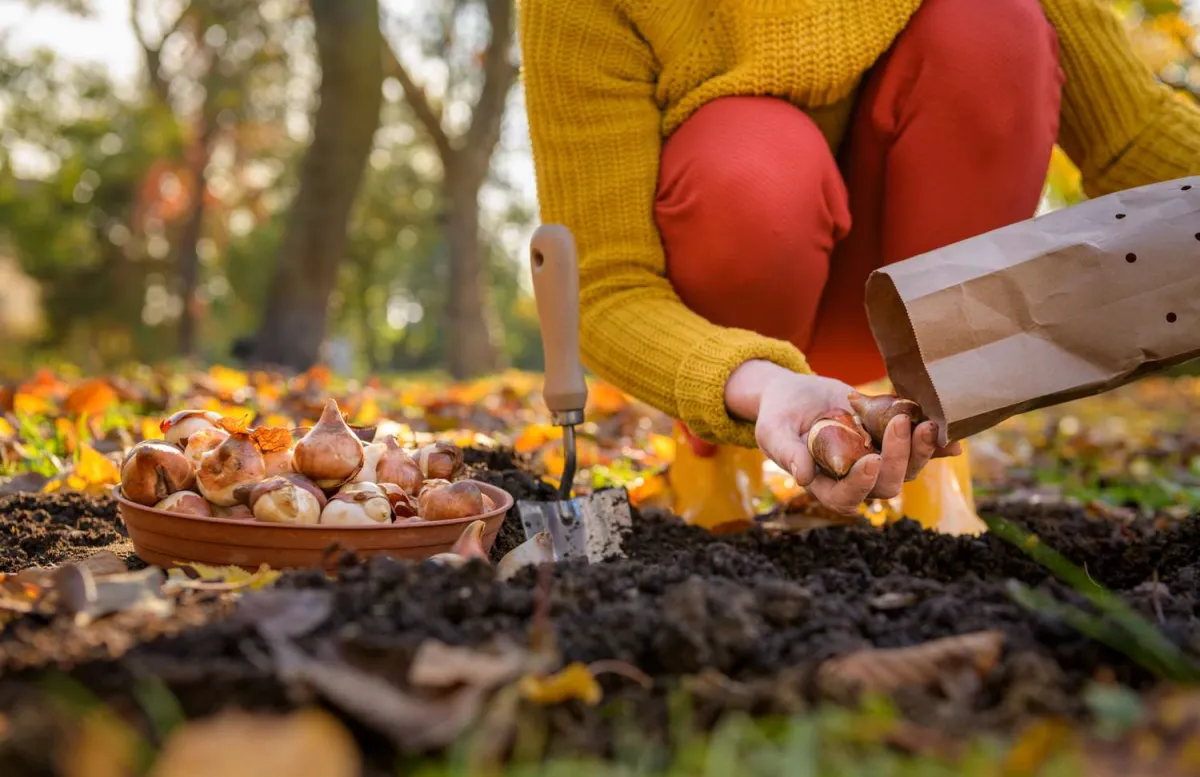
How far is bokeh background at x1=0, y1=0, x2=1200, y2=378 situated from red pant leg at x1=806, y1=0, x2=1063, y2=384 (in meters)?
1.75

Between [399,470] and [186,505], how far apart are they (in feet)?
1.03

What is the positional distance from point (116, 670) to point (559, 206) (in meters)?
1.29

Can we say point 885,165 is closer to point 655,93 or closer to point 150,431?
point 655,93

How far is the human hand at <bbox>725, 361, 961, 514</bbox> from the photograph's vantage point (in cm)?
132

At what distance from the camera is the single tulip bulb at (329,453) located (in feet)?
4.78

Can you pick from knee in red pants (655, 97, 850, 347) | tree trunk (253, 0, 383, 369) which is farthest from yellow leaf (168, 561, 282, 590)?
tree trunk (253, 0, 383, 369)

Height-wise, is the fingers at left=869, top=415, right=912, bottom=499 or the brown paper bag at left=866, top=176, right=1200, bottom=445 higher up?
the brown paper bag at left=866, top=176, right=1200, bottom=445

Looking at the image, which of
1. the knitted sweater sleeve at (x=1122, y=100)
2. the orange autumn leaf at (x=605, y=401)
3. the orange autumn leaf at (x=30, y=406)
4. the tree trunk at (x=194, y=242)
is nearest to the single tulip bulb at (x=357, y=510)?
the knitted sweater sleeve at (x=1122, y=100)

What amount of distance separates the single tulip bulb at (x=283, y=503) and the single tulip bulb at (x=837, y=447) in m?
0.68

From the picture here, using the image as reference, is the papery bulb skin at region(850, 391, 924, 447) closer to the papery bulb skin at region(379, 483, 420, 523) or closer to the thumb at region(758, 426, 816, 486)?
the thumb at region(758, 426, 816, 486)

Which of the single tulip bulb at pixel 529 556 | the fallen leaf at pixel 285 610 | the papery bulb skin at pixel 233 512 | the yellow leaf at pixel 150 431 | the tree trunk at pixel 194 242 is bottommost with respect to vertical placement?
the tree trunk at pixel 194 242

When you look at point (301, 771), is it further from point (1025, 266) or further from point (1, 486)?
point (1, 486)

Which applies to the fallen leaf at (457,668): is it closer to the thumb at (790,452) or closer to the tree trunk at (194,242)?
the thumb at (790,452)

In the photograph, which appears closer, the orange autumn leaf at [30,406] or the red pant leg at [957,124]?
the red pant leg at [957,124]
